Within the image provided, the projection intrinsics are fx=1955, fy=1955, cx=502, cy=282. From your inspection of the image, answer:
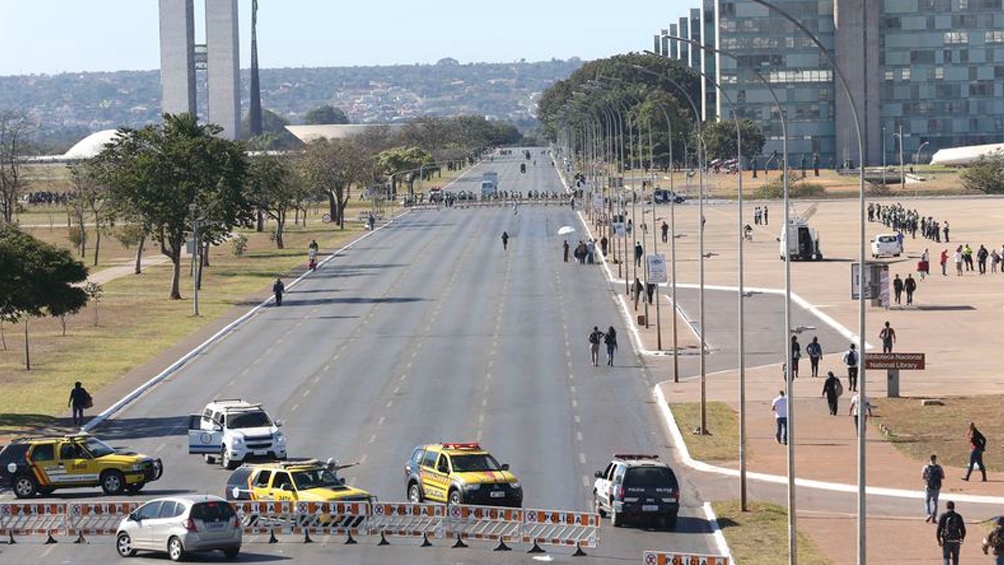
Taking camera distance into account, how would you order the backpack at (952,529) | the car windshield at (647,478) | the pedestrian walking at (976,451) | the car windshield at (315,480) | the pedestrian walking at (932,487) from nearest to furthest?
the backpack at (952,529) → the pedestrian walking at (932,487) → the car windshield at (647,478) → the car windshield at (315,480) → the pedestrian walking at (976,451)

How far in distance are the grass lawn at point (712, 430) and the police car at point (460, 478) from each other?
963 centimetres

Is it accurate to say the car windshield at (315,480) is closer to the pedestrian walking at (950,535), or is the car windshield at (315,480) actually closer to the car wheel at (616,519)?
the car wheel at (616,519)

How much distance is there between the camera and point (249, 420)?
166 ft

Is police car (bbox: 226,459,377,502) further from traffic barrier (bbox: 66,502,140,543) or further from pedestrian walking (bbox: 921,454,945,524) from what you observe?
pedestrian walking (bbox: 921,454,945,524)

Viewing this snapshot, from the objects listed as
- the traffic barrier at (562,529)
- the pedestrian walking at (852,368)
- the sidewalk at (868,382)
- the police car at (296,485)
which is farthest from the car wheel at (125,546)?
the pedestrian walking at (852,368)

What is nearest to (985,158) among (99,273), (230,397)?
(99,273)

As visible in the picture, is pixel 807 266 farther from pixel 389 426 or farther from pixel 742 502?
pixel 742 502

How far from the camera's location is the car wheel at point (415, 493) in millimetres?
42625

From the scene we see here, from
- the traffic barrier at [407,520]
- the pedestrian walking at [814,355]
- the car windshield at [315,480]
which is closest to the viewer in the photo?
the traffic barrier at [407,520]

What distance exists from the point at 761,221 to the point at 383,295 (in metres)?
58.1

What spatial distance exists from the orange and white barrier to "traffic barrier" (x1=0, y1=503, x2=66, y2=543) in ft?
21.9

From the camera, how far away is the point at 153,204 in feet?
350

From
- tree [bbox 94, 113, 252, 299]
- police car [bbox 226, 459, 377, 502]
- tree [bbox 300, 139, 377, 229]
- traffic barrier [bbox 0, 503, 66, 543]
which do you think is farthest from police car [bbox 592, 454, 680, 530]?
tree [bbox 300, 139, 377, 229]

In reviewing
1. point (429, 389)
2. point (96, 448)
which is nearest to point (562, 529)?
point (96, 448)
